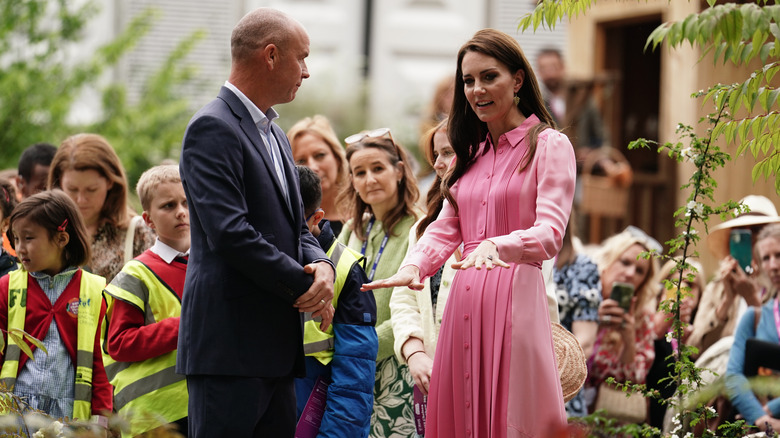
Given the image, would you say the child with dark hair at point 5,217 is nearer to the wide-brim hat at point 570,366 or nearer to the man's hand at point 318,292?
the man's hand at point 318,292

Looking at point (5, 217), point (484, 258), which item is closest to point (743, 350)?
point (484, 258)

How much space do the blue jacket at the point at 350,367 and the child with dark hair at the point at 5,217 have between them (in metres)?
1.97

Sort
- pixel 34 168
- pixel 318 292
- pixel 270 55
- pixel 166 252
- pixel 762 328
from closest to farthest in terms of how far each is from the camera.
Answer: pixel 318 292
pixel 270 55
pixel 166 252
pixel 762 328
pixel 34 168

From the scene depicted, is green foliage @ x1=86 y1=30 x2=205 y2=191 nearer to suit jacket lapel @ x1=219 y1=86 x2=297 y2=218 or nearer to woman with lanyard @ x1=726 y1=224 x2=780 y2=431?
woman with lanyard @ x1=726 y1=224 x2=780 y2=431

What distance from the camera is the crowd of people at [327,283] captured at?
3375 millimetres

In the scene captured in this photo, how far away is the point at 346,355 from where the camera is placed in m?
4.17

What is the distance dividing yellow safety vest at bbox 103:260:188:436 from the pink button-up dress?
1.10 m

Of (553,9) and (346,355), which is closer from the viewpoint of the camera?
(553,9)

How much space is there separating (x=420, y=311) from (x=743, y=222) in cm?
238

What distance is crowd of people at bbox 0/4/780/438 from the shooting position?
338 centimetres

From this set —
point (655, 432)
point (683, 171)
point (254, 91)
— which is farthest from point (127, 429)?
point (683, 171)

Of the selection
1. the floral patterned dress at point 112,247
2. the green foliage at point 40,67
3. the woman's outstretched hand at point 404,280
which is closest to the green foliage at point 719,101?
the woman's outstretched hand at point 404,280

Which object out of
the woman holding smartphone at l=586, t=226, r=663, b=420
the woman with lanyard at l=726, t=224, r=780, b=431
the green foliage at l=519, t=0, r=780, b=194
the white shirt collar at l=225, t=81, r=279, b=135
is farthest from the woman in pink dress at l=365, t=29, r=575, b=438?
the woman holding smartphone at l=586, t=226, r=663, b=420

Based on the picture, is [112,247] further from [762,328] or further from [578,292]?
[762,328]
